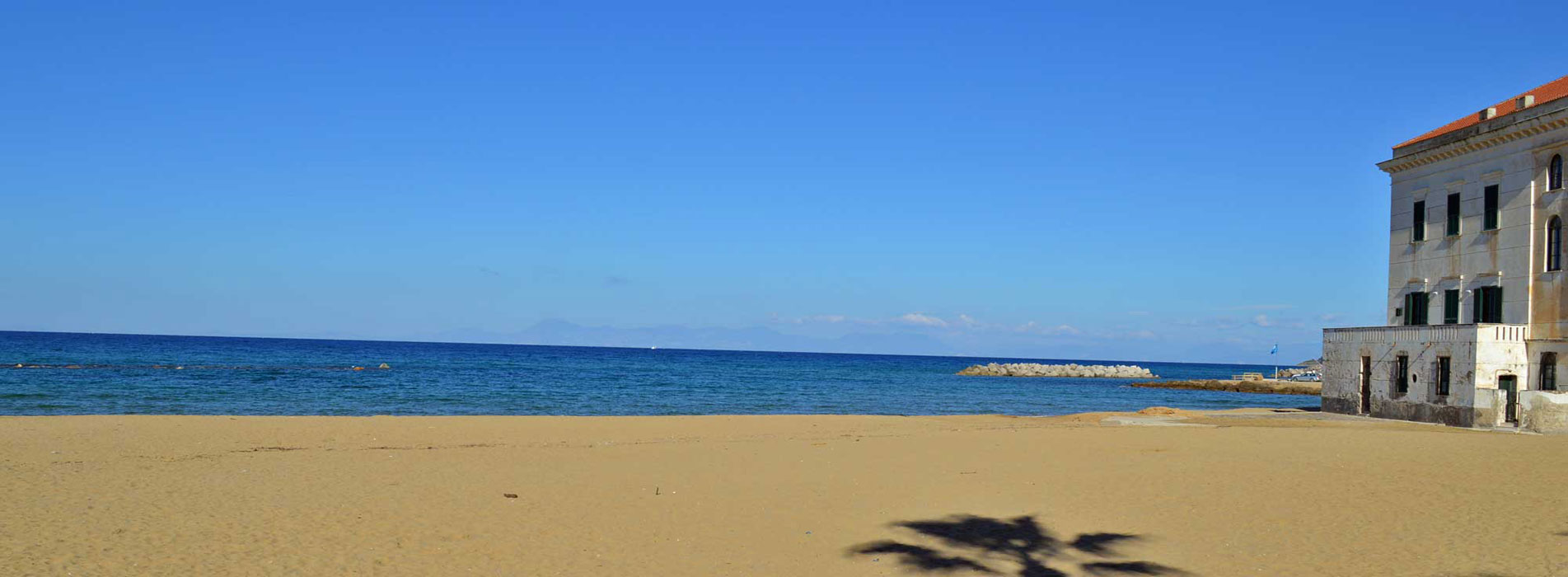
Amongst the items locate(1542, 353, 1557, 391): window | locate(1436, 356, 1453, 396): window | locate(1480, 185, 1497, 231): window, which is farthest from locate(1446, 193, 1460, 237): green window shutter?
locate(1542, 353, 1557, 391): window

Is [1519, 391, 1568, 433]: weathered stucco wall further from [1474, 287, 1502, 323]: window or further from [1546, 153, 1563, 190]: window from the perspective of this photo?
[1546, 153, 1563, 190]: window

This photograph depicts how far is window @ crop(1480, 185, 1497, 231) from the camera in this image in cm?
2534

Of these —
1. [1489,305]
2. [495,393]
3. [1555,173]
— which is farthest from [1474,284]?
[495,393]

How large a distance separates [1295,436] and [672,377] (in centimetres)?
5455

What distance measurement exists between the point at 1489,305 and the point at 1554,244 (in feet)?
Answer: 7.42

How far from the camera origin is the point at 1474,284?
26.0 metres

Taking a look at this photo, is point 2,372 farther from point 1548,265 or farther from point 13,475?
point 1548,265

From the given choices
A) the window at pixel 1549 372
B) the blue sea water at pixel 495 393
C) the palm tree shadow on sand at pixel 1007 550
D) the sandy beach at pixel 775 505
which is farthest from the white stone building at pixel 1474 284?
the palm tree shadow on sand at pixel 1007 550

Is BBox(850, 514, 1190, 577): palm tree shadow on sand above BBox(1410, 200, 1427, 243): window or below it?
below

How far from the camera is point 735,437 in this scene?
2262 cm

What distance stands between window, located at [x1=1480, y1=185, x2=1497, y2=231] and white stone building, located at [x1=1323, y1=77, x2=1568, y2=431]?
3 cm

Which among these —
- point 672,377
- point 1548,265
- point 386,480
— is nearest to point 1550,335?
point 1548,265

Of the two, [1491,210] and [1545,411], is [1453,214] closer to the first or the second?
[1491,210]

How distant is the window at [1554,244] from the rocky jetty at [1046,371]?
70.8 metres
